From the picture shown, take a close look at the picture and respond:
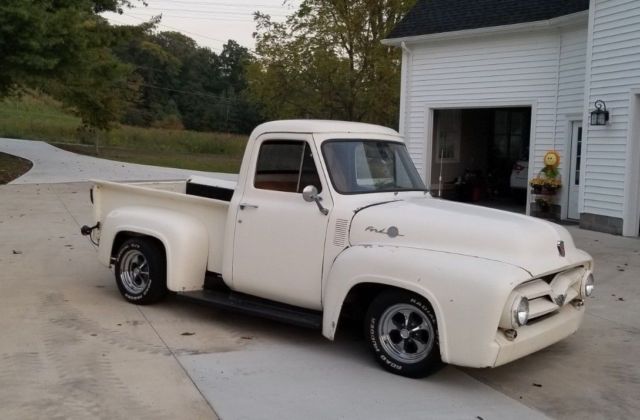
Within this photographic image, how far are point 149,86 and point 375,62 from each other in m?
54.6

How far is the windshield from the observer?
5965 mm

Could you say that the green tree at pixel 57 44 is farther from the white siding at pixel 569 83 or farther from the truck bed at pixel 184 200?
the white siding at pixel 569 83

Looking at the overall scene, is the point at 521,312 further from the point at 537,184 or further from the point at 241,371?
the point at 537,184

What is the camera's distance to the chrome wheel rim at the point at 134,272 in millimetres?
7137

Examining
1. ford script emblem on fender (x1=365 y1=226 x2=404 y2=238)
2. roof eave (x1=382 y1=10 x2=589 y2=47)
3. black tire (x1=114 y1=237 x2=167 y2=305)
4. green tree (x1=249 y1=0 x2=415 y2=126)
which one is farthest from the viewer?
green tree (x1=249 y1=0 x2=415 y2=126)

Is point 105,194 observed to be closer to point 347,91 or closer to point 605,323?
point 605,323

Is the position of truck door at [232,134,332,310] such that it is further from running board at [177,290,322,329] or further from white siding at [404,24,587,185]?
white siding at [404,24,587,185]

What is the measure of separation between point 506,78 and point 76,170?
50.0ft

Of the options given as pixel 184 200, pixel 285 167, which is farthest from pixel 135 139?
pixel 285 167

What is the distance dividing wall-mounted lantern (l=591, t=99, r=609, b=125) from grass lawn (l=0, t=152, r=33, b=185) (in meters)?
15.5

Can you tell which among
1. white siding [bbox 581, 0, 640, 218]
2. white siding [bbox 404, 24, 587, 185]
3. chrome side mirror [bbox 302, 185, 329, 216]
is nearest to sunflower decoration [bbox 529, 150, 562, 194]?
white siding [bbox 404, 24, 587, 185]

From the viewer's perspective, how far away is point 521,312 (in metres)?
4.91

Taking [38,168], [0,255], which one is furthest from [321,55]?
[0,255]

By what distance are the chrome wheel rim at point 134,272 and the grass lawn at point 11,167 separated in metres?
14.6
